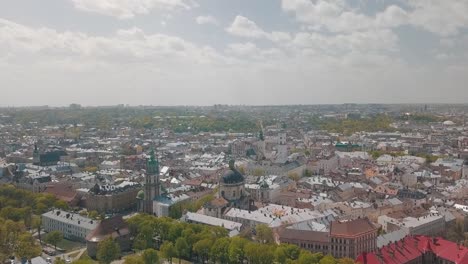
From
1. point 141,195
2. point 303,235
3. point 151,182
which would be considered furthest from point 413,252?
point 141,195

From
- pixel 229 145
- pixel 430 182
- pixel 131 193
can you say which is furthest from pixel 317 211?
pixel 229 145

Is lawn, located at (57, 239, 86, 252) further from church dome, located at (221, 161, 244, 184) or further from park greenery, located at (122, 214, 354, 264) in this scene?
church dome, located at (221, 161, 244, 184)

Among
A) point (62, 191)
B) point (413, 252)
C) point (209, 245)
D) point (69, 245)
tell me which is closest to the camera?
point (413, 252)

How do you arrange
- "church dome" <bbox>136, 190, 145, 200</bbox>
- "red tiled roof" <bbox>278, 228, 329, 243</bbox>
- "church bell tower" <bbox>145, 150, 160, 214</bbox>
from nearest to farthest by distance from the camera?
"red tiled roof" <bbox>278, 228, 329, 243</bbox>, "church bell tower" <bbox>145, 150, 160, 214</bbox>, "church dome" <bbox>136, 190, 145, 200</bbox>

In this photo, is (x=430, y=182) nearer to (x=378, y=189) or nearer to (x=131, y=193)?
(x=378, y=189)

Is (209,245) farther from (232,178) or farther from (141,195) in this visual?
(141,195)

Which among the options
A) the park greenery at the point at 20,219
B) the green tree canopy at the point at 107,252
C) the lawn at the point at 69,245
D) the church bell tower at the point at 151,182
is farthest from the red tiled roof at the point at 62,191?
the green tree canopy at the point at 107,252

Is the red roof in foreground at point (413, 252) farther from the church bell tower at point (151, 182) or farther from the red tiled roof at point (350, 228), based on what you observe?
the church bell tower at point (151, 182)

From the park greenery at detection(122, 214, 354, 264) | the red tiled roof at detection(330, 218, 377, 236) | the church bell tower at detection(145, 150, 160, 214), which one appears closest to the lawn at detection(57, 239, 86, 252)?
the park greenery at detection(122, 214, 354, 264)
